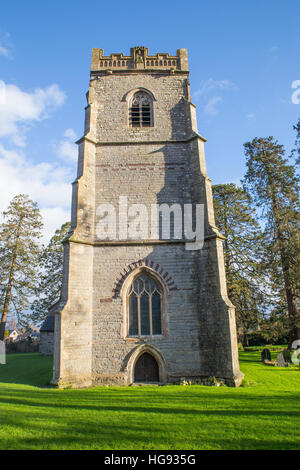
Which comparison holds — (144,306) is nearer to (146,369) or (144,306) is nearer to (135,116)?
(146,369)

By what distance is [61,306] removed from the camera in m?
10.7

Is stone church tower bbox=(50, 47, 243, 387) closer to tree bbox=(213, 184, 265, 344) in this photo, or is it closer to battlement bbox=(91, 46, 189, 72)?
battlement bbox=(91, 46, 189, 72)

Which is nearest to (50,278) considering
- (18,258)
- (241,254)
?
(18,258)

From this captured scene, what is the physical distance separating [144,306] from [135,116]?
9224mm

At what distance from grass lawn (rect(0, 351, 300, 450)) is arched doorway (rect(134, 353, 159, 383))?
2.00 meters

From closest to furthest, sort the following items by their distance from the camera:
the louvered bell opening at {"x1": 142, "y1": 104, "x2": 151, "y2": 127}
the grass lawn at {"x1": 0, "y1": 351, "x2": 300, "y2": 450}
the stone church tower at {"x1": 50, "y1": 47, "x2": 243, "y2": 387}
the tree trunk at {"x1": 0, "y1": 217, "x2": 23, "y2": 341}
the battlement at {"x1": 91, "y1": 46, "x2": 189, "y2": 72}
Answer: the grass lawn at {"x1": 0, "y1": 351, "x2": 300, "y2": 450}
the stone church tower at {"x1": 50, "y1": 47, "x2": 243, "y2": 387}
the louvered bell opening at {"x1": 142, "y1": 104, "x2": 151, "y2": 127}
the battlement at {"x1": 91, "y1": 46, "x2": 189, "y2": 72}
the tree trunk at {"x1": 0, "y1": 217, "x2": 23, "y2": 341}

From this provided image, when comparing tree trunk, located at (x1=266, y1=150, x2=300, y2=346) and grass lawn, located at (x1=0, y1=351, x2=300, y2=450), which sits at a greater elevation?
tree trunk, located at (x1=266, y1=150, x2=300, y2=346)

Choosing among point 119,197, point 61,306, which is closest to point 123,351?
point 61,306

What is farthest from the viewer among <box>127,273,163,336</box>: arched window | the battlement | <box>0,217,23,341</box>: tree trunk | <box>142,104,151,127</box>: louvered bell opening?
<box>0,217,23,341</box>: tree trunk

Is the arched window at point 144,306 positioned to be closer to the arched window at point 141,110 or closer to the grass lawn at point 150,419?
the grass lawn at point 150,419

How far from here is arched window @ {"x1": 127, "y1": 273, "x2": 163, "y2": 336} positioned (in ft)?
37.8

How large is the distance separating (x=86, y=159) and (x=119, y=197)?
2258mm

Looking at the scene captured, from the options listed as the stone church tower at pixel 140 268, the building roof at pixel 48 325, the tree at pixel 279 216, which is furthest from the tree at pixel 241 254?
the building roof at pixel 48 325

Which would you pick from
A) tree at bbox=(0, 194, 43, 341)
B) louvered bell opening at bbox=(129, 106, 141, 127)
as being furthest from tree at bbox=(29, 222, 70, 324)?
louvered bell opening at bbox=(129, 106, 141, 127)
